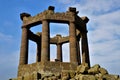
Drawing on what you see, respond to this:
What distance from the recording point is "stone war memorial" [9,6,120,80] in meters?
21.7

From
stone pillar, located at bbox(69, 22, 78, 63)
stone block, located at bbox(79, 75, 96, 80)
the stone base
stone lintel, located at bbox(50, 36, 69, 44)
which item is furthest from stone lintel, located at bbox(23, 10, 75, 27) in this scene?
stone block, located at bbox(79, 75, 96, 80)

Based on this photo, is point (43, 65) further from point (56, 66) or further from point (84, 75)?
point (84, 75)

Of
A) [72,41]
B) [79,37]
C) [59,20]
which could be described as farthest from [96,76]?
[79,37]

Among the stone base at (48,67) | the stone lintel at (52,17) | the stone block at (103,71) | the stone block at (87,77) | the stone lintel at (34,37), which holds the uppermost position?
the stone lintel at (52,17)

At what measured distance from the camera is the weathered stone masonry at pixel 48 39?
25812mm

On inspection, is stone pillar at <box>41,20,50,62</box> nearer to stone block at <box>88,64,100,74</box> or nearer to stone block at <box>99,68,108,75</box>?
stone block at <box>88,64,100,74</box>

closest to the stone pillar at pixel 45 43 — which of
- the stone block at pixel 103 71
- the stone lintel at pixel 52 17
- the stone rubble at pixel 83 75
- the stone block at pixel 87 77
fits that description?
the stone lintel at pixel 52 17

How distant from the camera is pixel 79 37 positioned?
33500mm

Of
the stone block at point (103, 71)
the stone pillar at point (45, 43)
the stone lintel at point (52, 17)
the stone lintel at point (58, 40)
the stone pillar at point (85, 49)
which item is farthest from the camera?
the stone lintel at point (58, 40)

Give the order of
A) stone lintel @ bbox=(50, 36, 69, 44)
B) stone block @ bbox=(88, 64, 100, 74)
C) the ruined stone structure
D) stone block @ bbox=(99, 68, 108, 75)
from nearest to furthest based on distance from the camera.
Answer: stone block @ bbox=(88, 64, 100, 74) < stone block @ bbox=(99, 68, 108, 75) < the ruined stone structure < stone lintel @ bbox=(50, 36, 69, 44)

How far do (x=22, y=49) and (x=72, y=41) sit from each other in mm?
6161

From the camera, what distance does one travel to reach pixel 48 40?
89.1 ft

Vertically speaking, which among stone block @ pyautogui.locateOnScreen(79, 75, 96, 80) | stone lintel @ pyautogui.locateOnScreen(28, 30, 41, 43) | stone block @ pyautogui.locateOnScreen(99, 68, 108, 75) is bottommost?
stone block @ pyautogui.locateOnScreen(79, 75, 96, 80)

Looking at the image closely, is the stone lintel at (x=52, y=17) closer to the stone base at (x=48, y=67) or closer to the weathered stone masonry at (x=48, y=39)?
the weathered stone masonry at (x=48, y=39)
